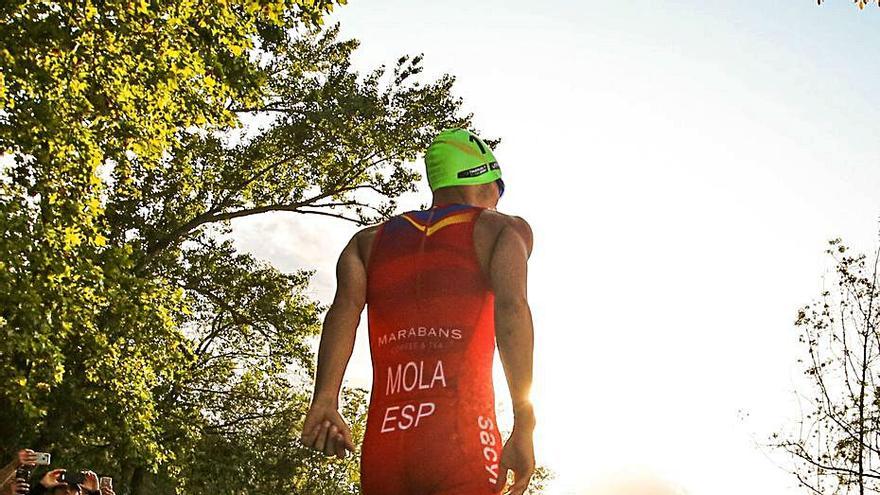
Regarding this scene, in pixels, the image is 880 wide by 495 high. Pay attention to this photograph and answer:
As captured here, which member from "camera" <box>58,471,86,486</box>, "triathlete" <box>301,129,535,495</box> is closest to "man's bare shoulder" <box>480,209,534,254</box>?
"triathlete" <box>301,129,535,495</box>

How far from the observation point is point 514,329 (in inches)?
115

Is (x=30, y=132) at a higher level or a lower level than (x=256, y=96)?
lower

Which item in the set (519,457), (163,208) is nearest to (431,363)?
(519,457)

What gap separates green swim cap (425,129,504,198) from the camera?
3.29 meters

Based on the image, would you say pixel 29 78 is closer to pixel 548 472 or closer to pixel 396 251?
pixel 396 251

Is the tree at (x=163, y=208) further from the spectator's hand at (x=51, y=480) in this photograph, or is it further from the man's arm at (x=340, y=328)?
the man's arm at (x=340, y=328)

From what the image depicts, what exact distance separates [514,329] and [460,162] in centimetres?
68

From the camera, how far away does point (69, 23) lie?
14078 mm

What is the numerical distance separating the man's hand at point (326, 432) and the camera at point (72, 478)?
28.3ft

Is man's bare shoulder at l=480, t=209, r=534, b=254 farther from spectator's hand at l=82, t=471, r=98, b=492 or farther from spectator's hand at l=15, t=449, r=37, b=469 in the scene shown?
spectator's hand at l=82, t=471, r=98, b=492

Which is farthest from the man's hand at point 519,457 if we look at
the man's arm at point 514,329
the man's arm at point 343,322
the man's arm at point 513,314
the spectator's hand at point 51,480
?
the spectator's hand at point 51,480

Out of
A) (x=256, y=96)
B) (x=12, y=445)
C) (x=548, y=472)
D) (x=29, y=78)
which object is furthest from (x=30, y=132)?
(x=548, y=472)

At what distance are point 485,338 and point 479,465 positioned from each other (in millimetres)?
402

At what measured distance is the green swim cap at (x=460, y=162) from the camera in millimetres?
3295
